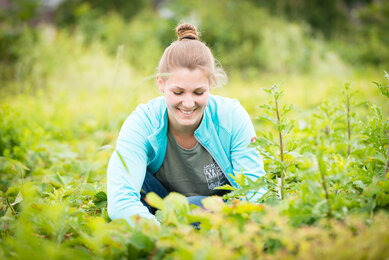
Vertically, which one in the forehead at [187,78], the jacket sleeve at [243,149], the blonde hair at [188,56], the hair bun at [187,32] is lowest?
the jacket sleeve at [243,149]

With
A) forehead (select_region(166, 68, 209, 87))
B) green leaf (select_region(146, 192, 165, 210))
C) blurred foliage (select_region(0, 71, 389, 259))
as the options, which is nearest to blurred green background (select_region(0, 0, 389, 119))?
forehead (select_region(166, 68, 209, 87))

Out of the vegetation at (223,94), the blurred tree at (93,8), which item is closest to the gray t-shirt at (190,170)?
the vegetation at (223,94)

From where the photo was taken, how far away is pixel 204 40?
8836 millimetres

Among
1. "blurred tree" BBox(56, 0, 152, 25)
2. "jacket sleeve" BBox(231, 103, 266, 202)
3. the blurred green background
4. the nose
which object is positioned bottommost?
"jacket sleeve" BBox(231, 103, 266, 202)

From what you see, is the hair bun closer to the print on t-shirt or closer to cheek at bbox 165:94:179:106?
cheek at bbox 165:94:179:106

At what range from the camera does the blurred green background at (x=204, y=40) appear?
7.14 metres

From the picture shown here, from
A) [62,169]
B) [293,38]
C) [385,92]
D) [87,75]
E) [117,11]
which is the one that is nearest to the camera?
[385,92]

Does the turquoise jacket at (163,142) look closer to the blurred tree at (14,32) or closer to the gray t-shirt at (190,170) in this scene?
the gray t-shirt at (190,170)

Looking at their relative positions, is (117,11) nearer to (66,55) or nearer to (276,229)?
(66,55)

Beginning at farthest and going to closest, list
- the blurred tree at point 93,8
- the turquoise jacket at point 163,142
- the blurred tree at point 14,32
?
1. the blurred tree at point 93,8
2. the blurred tree at point 14,32
3. the turquoise jacket at point 163,142

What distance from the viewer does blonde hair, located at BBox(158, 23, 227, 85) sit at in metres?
1.98

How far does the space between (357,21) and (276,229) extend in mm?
17888

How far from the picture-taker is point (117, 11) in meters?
12.4

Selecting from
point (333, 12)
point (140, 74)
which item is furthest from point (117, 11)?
point (333, 12)
